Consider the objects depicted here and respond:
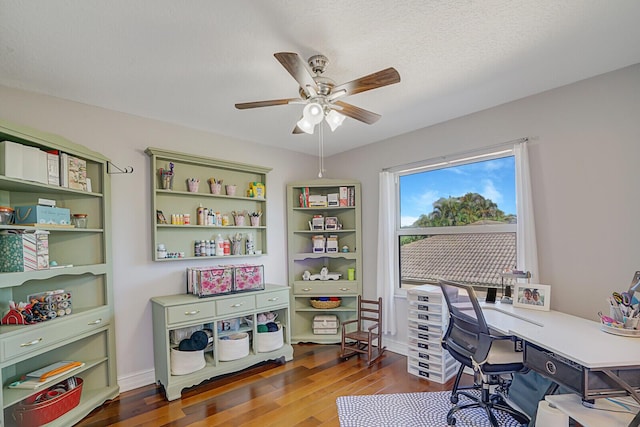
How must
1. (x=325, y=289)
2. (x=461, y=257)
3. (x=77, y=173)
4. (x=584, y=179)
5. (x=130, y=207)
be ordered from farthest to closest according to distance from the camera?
(x=325, y=289)
(x=461, y=257)
(x=130, y=207)
(x=77, y=173)
(x=584, y=179)

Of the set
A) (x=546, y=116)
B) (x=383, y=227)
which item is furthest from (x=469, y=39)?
(x=383, y=227)

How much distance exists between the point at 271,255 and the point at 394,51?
2.72 m

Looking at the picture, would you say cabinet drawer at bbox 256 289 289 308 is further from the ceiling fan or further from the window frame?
the ceiling fan

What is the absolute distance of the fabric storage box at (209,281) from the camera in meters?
2.93

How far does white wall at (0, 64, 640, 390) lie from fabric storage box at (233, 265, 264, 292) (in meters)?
0.56

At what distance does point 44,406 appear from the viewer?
207 centimetres

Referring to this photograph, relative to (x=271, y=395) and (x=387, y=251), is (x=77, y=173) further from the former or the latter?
(x=387, y=251)

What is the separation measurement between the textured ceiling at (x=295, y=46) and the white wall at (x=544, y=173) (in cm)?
16

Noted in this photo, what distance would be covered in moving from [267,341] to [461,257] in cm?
222

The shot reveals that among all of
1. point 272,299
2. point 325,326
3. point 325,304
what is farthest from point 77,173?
point 325,326

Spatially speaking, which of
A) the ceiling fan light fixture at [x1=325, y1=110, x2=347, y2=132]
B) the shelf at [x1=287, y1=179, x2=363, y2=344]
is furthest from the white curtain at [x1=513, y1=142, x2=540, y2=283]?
the shelf at [x1=287, y1=179, x2=363, y2=344]

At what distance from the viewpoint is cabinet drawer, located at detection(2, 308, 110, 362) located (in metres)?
1.88

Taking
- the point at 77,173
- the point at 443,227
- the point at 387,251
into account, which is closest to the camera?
the point at 77,173

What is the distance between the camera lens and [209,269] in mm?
3006
